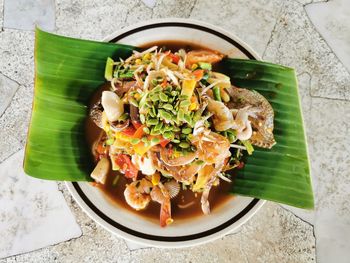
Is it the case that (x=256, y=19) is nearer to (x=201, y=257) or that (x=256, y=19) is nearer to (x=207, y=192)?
(x=207, y=192)

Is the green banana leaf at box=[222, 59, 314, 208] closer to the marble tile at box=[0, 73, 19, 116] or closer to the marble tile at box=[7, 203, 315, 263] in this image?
the marble tile at box=[7, 203, 315, 263]

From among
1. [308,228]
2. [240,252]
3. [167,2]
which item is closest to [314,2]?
[167,2]

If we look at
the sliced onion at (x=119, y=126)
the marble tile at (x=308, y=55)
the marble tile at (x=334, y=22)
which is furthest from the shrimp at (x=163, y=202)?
the marble tile at (x=334, y=22)

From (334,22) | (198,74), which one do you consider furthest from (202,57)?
(334,22)

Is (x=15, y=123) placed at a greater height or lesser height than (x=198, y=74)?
lesser

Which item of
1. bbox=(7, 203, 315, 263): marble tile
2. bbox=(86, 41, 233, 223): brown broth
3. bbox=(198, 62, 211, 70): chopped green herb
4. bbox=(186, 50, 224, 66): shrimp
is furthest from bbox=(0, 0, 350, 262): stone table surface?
bbox=(198, 62, 211, 70): chopped green herb

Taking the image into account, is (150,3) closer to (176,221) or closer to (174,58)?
(174,58)
